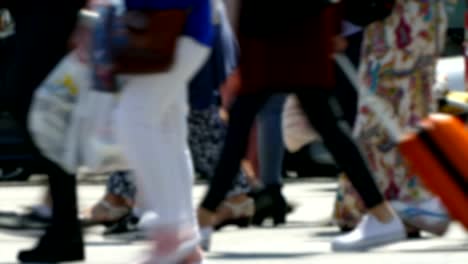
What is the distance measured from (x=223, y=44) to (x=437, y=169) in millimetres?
4076

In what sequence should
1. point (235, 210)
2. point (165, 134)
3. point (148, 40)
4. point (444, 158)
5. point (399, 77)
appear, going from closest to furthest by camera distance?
point (444, 158)
point (148, 40)
point (165, 134)
point (399, 77)
point (235, 210)

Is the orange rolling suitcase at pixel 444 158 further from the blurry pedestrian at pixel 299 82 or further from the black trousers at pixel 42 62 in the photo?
the blurry pedestrian at pixel 299 82

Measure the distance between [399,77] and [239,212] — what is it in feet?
4.35

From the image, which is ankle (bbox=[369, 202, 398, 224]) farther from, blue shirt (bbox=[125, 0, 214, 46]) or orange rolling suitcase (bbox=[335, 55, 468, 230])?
orange rolling suitcase (bbox=[335, 55, 468, 230])

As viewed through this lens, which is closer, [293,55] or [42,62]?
[42,62]

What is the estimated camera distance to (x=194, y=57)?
607 cm

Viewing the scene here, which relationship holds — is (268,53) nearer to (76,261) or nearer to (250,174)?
(76,261)

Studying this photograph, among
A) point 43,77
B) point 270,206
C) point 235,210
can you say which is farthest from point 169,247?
point 270,206

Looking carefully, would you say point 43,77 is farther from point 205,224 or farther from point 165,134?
point 205,224

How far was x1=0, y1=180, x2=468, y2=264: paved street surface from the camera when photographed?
709 centimetres

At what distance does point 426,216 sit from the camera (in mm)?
8383

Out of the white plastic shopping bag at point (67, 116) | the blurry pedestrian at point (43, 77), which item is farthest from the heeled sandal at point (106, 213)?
the white plastic shopping bag at point (67, 116)

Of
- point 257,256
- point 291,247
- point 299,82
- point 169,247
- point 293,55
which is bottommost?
point 291,247

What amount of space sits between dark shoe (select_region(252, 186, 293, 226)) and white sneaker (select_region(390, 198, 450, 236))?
3.94 ft
